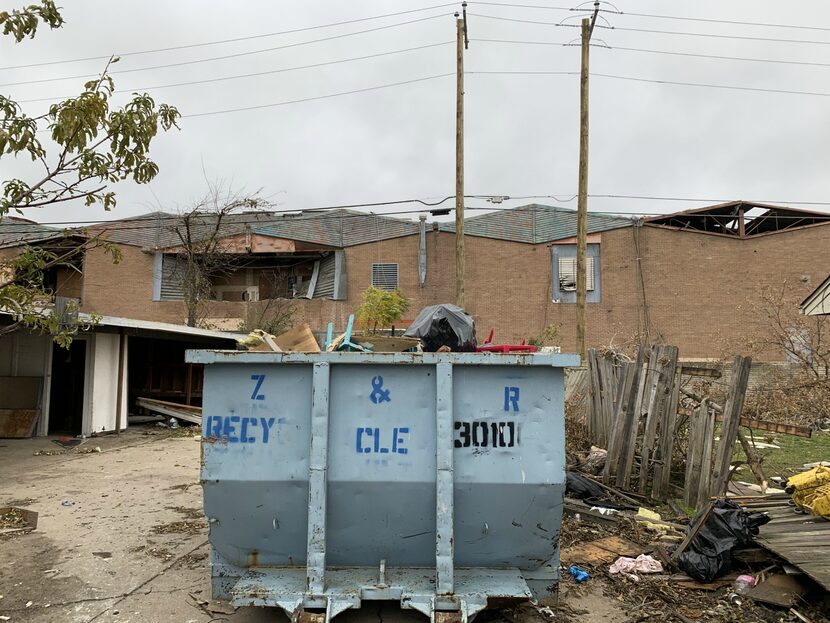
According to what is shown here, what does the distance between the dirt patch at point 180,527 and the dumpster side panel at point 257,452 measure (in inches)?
114

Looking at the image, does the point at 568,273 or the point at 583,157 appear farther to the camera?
the point at 568,273

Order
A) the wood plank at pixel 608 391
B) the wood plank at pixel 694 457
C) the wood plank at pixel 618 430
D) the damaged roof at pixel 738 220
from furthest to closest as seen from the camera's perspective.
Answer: the damaged roof at pixel 738 220
the wood plank at pixel 608 391
the wood plank at pixel 618 430
the wood plank at pixel 694 457

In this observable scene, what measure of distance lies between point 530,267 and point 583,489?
19410 millimetres

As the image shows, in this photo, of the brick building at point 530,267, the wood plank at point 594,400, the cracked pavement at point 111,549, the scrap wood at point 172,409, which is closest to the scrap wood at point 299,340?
the cracked pavement at point 111,549

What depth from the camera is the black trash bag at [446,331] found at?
4.74m

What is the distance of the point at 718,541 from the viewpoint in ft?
15.3

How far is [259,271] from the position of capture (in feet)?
94.4

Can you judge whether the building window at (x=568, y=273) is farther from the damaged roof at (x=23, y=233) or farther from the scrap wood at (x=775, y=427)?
the scrap wood at (x=775, y=427)

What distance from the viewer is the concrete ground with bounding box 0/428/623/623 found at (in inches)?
162

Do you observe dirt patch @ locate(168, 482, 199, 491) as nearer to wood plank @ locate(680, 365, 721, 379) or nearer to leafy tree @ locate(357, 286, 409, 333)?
wood plank @ locate(680, 365, 721, 379)

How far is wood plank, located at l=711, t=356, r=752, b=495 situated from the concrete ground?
2736 mm

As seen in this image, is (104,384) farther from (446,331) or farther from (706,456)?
(706,456)

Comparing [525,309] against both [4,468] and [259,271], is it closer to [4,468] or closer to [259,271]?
[259,271]

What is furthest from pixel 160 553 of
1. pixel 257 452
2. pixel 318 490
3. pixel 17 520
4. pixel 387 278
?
pixel 387 278
